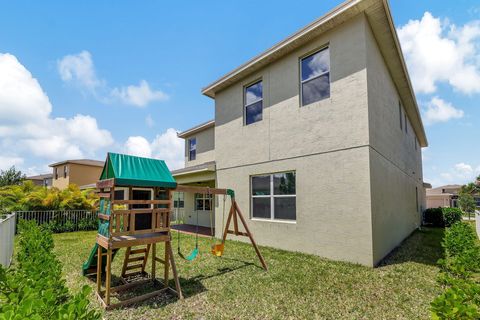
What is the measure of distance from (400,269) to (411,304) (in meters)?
2.33

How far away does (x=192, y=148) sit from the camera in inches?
685

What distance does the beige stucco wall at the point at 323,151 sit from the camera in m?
7.05

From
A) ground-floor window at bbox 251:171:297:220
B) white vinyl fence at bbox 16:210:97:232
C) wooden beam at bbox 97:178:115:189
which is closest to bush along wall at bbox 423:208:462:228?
ground-floor window at bbox 251:171:297:220

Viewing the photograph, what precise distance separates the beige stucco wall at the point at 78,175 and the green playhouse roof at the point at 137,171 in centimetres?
2843

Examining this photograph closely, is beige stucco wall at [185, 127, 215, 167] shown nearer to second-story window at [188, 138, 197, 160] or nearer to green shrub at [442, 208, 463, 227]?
second-story window at [188, 138, 197, 160]

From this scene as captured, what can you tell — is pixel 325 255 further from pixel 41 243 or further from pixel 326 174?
pixel 41 243

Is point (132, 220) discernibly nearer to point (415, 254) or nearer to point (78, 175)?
point (415, 254)

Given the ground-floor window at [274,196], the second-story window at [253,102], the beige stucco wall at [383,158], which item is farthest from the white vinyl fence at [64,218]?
the beige stucco wall at [383,158]

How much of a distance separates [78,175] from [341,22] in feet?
105

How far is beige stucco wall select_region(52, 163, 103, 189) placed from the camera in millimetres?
29203

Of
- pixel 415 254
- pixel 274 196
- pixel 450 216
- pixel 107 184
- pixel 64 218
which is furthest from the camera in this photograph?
pixel 450 216

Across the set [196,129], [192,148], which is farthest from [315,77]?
[192,148]

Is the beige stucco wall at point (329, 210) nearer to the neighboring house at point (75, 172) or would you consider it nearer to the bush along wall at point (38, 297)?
the bush along wall at point (38, 297)

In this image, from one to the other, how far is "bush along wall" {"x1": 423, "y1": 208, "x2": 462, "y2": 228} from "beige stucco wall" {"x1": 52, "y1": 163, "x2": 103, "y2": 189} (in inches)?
1369
